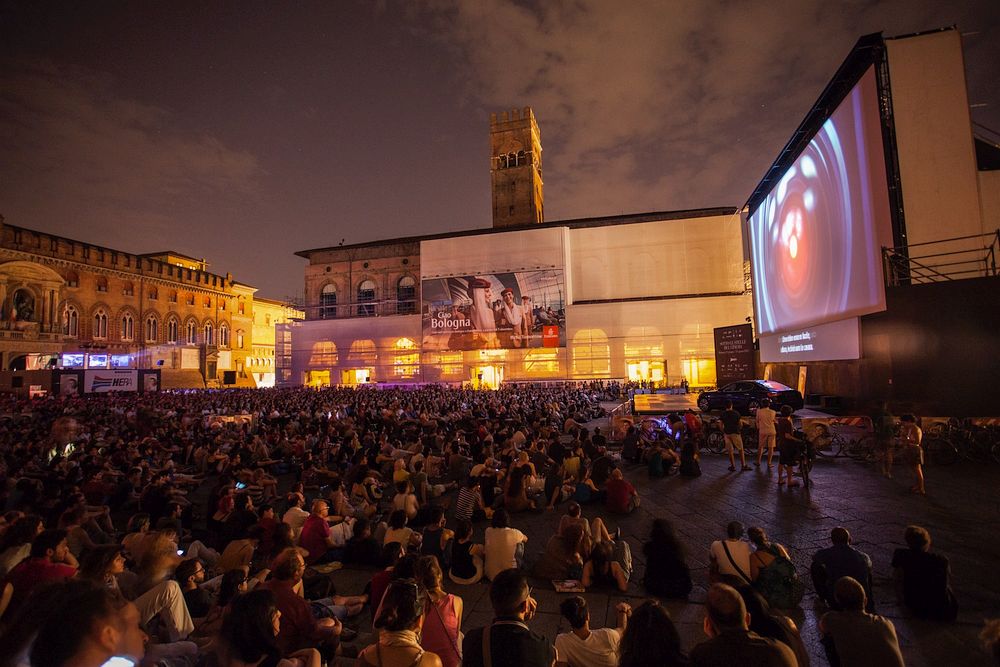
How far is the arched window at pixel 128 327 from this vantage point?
42.3 m

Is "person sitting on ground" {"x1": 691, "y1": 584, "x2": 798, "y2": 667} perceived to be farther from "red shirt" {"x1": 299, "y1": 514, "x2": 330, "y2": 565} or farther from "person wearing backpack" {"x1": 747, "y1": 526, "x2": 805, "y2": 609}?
"red shirt" {"x1": 299, "y1": 514, "x2": 330, "y2": 565}

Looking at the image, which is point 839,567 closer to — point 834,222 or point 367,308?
point 834,222

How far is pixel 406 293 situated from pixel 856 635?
43.6m

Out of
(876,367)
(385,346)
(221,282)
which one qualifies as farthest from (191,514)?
(221,282)

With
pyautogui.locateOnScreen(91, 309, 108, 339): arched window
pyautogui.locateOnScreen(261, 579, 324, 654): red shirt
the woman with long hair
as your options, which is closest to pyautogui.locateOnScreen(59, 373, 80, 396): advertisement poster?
pyautogui.locateOnScreen(91, 309, 108, 339): arched window

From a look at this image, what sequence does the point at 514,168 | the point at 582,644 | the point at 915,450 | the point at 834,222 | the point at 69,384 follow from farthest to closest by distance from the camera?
1. the point at 514,168
2. the point at 69,384
3. the point at 834,222
4. the point at 915,450
5. the point at 582,644

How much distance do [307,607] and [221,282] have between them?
5788 centimetres

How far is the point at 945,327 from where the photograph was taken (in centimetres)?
982

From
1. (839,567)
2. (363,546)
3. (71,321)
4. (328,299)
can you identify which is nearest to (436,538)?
(363,546)

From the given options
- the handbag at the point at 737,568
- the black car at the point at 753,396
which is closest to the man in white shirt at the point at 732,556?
the handbag at the point at 737,568

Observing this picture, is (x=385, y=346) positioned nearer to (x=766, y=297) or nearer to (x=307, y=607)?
(x=766, y=297)

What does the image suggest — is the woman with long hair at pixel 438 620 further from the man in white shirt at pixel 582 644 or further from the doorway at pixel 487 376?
the doorway at pixel 487 376

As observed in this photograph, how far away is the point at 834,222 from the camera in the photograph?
39.3 feet

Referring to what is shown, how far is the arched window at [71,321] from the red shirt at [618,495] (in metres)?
48.3
